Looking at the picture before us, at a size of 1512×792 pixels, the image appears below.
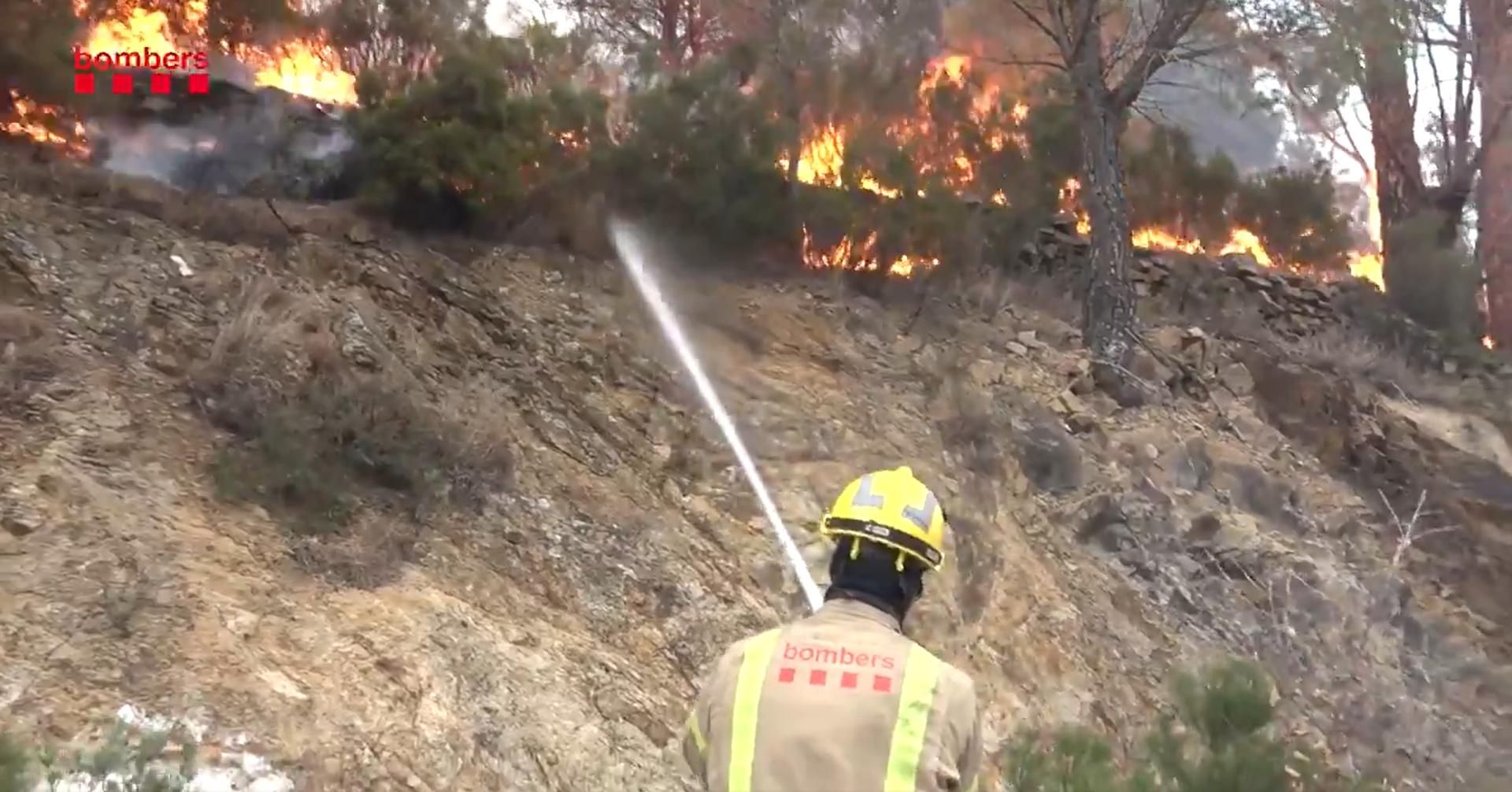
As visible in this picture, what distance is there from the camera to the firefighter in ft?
8.52

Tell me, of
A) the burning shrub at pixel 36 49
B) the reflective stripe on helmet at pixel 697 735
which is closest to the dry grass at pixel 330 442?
the burning shrub at pixel 36 49

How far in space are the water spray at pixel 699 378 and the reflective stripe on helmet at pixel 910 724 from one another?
14.1ft

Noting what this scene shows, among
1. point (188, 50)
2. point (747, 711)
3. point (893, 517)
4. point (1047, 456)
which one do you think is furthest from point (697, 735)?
point (188, 50)

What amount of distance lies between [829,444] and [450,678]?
366 cm

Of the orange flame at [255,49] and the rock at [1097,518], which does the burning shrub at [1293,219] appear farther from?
the orange flame at [255,49]

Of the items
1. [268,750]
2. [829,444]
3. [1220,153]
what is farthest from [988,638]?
[1220,153]

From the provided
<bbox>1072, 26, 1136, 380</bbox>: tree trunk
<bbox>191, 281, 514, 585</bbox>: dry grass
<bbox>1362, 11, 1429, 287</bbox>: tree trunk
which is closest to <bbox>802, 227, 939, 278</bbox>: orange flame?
<bbox>1072, 26, 1136, 380</bbox>: tree trunk

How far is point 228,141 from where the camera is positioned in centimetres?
891

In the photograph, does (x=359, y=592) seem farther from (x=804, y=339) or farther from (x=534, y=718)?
(x=804, y=339)

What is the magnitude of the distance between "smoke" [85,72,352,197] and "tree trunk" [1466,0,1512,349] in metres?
13.8

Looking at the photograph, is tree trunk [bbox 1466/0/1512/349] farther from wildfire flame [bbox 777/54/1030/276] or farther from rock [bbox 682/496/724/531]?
rock [bbox 682/496/724/531]

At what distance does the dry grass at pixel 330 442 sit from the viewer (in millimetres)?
5879

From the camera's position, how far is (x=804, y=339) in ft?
31.2

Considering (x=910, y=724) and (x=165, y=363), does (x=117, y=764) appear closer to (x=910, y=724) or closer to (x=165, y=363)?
(x=165, y=363)
